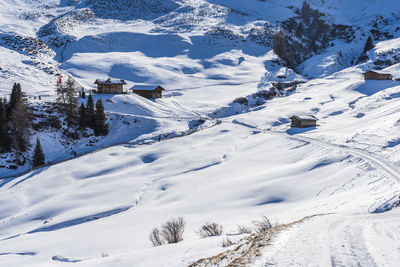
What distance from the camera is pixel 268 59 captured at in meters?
116

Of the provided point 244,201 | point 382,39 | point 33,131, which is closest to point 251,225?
point 244,201

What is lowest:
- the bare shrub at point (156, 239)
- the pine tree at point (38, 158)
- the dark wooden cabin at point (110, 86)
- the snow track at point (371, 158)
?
the bare shrub at point (156, 239)

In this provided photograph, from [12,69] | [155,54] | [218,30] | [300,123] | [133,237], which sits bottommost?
[133,237]

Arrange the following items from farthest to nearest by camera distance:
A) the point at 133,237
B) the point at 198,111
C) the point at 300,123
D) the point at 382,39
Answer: the point at 382,39 < the point at 198,111 < the point at 300,123 < the point at 133,237

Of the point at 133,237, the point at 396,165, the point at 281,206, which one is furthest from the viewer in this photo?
the point at 396,165

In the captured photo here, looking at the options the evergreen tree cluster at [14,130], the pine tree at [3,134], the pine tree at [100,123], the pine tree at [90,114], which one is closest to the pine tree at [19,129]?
the evergreen tree cluster at [14,130]

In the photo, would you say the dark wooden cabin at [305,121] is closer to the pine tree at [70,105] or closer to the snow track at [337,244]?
the pine tree at [70,105]

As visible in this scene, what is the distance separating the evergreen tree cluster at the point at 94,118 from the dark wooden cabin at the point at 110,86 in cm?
1274

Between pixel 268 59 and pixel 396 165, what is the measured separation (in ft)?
311

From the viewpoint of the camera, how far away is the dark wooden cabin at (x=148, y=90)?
7262 cm

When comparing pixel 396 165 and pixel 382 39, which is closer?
pixel 396 165

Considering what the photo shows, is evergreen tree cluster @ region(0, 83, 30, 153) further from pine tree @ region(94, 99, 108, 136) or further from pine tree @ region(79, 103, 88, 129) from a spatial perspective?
pine tree @ region(94, 99, 108, 136)

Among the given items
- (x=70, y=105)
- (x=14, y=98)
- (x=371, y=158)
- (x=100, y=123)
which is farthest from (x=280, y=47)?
(x=371, y=158)

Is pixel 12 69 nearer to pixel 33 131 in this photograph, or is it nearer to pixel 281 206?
pixel 33 131
